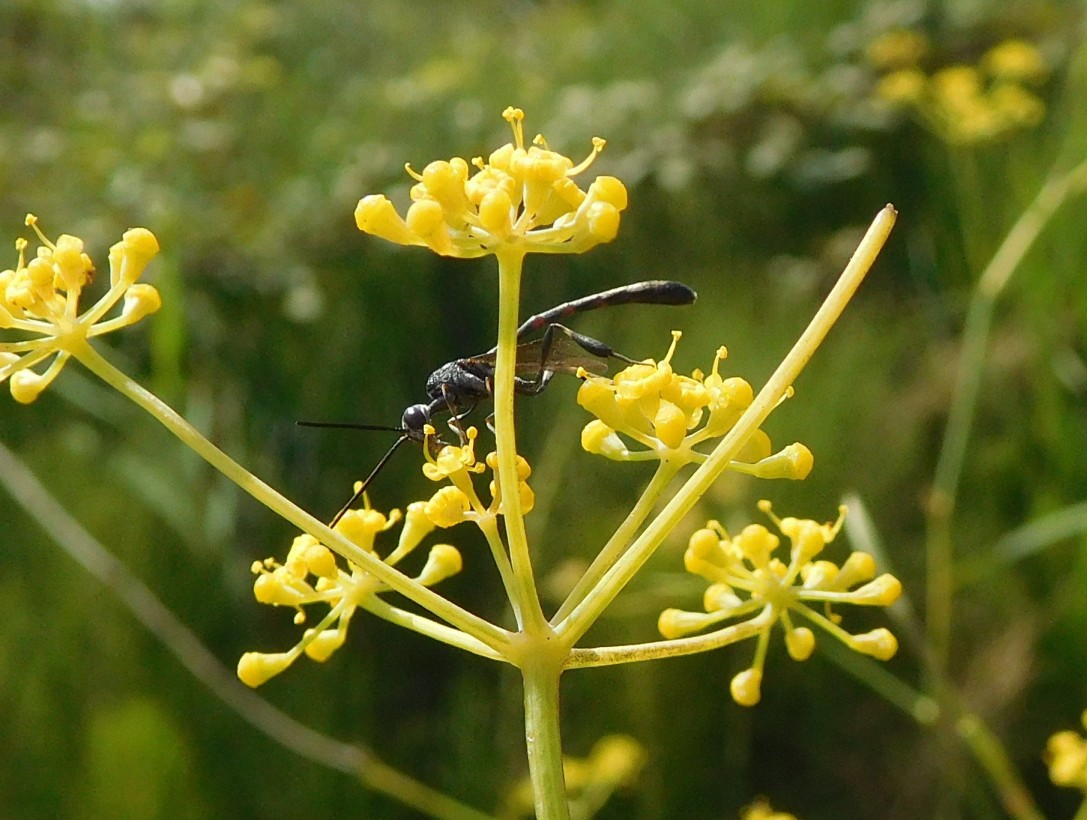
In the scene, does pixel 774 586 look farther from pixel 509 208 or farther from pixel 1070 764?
pixel 1070 764

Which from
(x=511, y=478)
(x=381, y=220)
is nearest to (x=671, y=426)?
(x=511, y=478)

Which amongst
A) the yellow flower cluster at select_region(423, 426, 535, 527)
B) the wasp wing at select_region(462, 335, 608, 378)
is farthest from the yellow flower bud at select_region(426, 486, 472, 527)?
the wasp wing at select_region(462, 335, 608, 378)

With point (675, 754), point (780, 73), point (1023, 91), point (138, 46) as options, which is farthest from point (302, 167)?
point (1023, 91)

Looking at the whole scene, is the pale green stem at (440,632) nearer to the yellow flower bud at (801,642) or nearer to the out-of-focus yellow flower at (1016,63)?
the yellow flower bud at (801,642)

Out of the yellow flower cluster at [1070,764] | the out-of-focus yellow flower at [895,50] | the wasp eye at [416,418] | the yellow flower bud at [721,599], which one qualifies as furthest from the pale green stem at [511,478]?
the out-of-focus yellow flower at [895,50]

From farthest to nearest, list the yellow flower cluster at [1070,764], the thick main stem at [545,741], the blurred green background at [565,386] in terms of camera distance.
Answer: the blurred green background at [565,386], the yellow flower cluster at [1070,764], the thick main stem at [545,741]

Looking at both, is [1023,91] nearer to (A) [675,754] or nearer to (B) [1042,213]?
(B) [1042,213]
